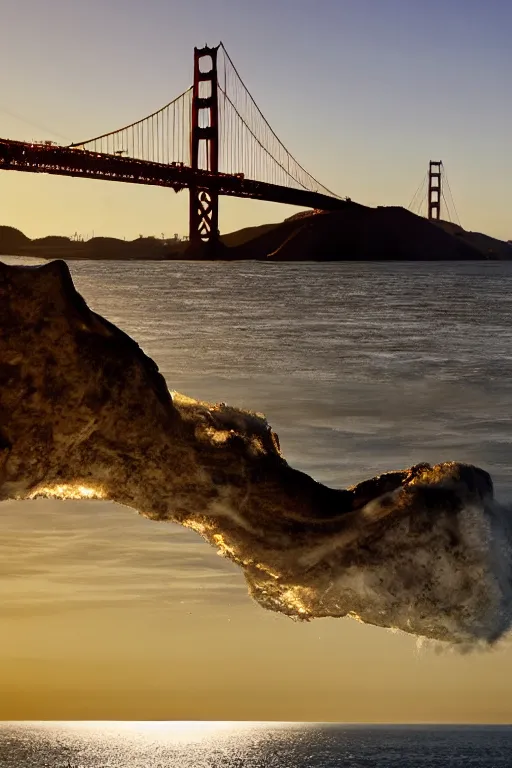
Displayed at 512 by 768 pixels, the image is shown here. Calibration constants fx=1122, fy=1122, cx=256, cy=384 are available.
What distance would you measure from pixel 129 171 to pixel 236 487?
36296 mm

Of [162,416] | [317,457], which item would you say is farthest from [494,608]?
[317,457]

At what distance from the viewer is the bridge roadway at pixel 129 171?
35094 mm

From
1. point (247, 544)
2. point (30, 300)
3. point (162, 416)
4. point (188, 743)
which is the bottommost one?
point (188, 743)

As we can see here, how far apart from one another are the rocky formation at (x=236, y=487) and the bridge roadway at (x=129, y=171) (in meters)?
33.2

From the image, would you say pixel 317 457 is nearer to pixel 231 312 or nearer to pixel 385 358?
pixel 385 358

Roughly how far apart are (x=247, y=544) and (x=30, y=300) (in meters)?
0.95

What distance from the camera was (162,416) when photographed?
2.89 metres

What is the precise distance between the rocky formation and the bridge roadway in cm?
3322

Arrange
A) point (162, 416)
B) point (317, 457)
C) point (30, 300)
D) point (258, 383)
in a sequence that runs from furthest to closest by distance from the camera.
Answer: point (258, 383), point (317, 457), point (162, 416), point (30, 300)

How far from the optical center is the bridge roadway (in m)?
35.1

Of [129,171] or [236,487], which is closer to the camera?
[236,487]

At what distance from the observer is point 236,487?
10.1ft

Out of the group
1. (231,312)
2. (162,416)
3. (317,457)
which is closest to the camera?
(162,416)

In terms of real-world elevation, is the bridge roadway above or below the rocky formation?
above
